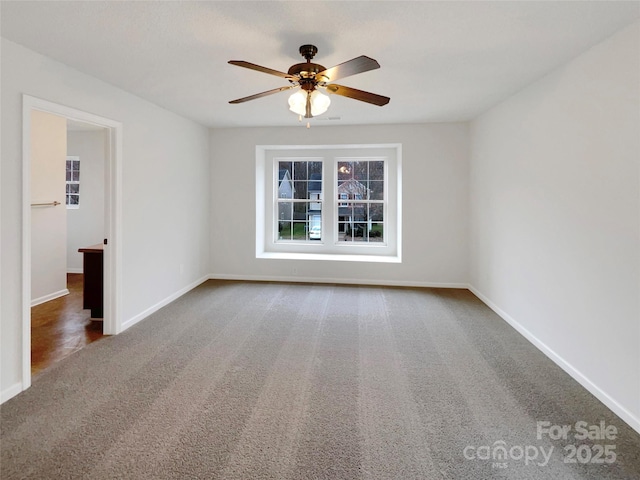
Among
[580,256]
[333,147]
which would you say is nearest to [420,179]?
[333,147]

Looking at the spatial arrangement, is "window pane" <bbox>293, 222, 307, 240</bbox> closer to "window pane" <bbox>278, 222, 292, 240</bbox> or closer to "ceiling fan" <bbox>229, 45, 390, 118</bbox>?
"window pane" <bbox>278, 222, 292, 240</bbox>

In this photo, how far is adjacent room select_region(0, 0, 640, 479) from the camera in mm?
1916

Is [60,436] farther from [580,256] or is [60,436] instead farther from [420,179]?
[420,179]

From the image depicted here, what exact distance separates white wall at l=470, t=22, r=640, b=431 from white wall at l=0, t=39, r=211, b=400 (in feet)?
13.2

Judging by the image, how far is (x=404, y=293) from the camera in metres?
4.91

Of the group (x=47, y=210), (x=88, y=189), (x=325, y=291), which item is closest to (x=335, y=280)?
(x=325, y=291)

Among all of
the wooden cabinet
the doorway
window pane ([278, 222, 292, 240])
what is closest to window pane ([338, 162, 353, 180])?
window pane ([278, 222, 292, 240])

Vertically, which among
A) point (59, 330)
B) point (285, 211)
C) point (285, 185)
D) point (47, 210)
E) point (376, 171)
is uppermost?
point (376, 171)

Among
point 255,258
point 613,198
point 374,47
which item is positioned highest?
point 374,47

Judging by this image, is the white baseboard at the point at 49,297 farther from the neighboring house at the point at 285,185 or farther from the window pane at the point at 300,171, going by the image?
the window pane at the point at 300,171

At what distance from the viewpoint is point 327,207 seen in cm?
593

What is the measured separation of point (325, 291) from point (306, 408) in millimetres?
2831

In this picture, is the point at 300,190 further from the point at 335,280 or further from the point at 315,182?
the point at 335,280

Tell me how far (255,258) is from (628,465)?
4768 millimetres
